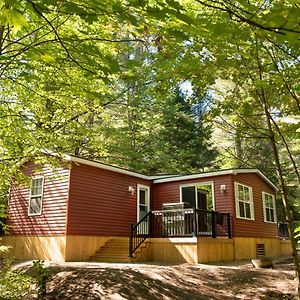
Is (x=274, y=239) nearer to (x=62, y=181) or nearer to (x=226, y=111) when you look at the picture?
(x=62, y=181)

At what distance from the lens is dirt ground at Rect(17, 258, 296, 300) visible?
695cm

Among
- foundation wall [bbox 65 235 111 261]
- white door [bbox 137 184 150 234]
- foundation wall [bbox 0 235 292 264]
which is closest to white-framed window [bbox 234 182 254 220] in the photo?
foundation wall [bbox 0 235 292 264]

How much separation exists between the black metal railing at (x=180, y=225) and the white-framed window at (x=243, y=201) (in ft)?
3.07

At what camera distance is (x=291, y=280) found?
26.9 ft

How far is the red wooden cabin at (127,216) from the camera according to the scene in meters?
11.8

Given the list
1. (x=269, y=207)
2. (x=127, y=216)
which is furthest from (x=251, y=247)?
(x=127, y=216)

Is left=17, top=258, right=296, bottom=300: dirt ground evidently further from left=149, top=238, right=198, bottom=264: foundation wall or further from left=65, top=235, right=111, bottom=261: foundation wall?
left=65, top=235, right=111, bottom=261: foundation wall

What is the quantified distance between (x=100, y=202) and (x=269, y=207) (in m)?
8.96

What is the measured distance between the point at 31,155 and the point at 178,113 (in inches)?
670

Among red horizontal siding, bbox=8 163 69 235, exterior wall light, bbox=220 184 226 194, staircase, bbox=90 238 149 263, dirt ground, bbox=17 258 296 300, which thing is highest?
exterior wall light, bbox=220 184 226 194

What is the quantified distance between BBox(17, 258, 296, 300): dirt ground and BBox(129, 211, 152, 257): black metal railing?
2.91m

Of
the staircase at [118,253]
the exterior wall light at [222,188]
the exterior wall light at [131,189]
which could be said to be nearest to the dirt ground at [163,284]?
the staircase at [118,253]

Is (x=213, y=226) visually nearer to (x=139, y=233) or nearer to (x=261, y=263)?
(x=261, y=263)

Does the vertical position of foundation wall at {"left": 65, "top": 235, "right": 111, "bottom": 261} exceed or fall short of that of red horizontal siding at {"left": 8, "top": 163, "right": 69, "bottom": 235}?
it falls short
